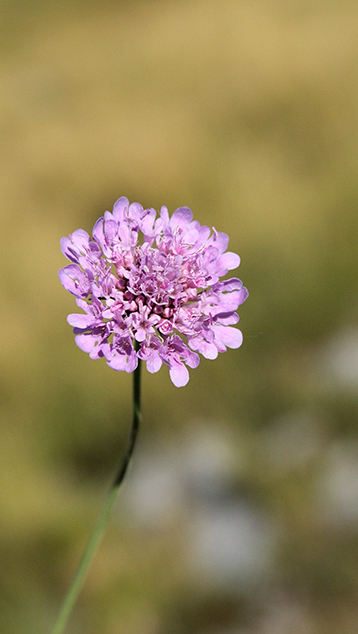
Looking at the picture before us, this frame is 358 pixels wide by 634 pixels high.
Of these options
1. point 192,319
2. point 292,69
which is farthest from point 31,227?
point 192,319

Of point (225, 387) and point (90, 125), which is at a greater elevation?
point (90, 125)

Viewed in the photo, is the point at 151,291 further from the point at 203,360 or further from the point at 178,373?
the point at 203,360

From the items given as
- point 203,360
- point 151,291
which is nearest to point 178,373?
point 151,291

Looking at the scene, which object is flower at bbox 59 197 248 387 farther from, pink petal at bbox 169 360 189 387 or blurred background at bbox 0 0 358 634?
blurred background at bbox 0 0 358 634

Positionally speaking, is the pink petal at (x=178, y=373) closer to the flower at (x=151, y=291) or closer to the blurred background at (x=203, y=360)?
the flower at (x=151, y=291)

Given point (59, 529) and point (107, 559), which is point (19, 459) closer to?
point (59, 529)

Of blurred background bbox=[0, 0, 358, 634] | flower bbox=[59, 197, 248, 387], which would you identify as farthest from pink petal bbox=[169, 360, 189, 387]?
blurred background bbox=[0, 0, 358, 634]
